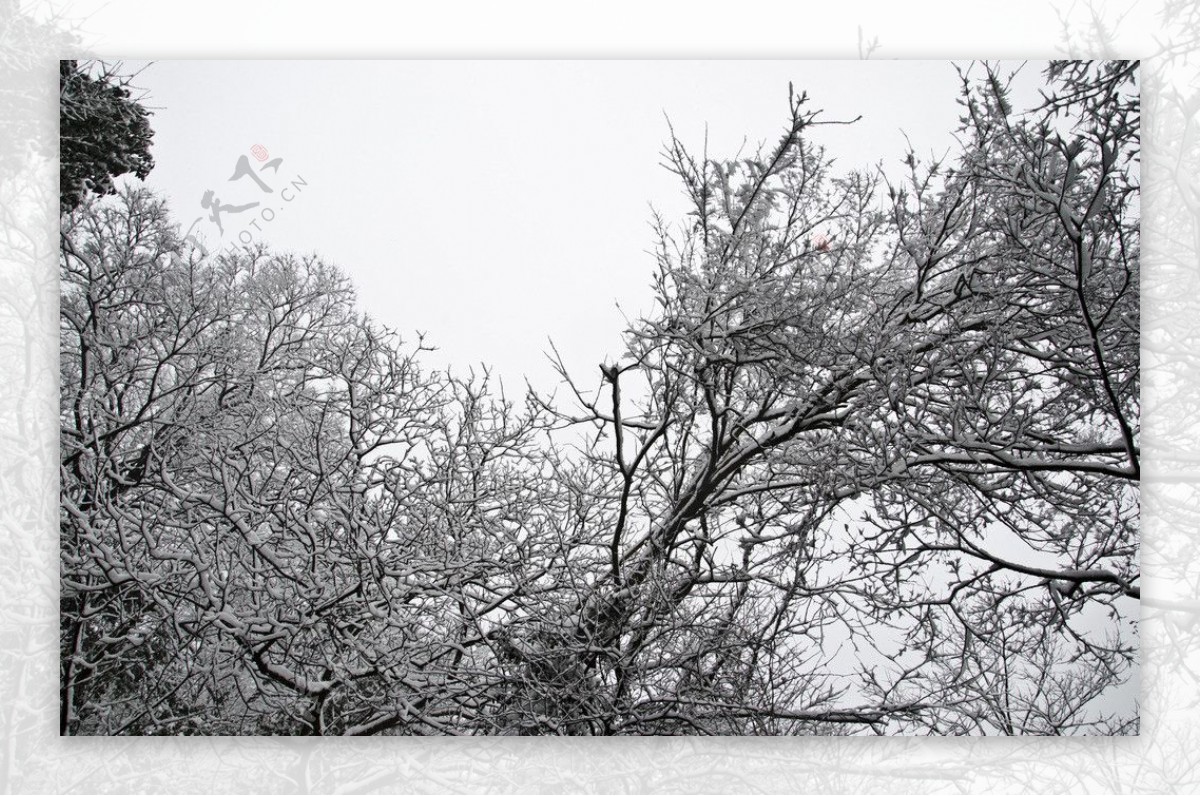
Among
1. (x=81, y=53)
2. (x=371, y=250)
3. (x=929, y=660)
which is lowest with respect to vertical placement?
(x=929, y=660)

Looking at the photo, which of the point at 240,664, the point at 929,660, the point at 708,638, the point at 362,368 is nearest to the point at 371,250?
the point at 362,368

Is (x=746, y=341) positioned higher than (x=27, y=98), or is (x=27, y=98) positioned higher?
(x=27, y=98)

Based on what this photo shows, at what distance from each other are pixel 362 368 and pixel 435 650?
955mm

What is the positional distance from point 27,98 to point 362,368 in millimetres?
1362

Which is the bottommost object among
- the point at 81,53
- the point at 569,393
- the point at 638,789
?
the point at 638,789

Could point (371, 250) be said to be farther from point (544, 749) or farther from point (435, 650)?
point (544, 749)

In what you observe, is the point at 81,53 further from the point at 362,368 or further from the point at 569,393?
the point at 569,393

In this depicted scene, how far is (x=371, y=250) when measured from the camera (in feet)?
9.72

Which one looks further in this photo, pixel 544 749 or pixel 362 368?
pixel 362 368

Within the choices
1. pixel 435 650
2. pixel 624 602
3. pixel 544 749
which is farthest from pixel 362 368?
pixel 544 749

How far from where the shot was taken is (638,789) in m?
2.89

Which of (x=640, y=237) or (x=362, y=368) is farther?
(x=362, y=368)

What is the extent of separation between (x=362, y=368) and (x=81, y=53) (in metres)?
1.34

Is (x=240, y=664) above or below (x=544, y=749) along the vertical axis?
above
